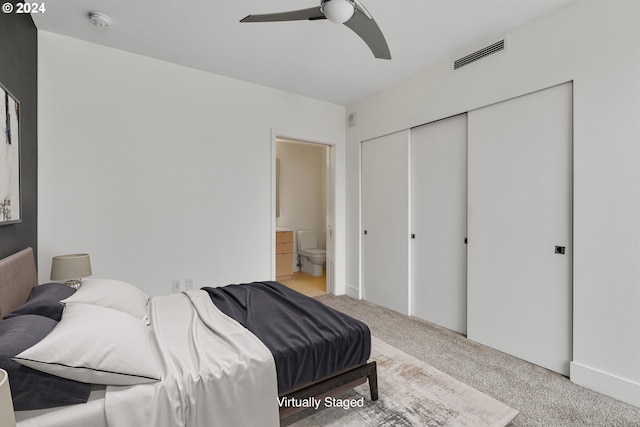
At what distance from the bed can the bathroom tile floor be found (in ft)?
8.11

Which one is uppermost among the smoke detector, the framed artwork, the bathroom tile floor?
the smoke detector

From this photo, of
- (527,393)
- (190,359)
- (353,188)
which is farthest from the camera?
(353,188)

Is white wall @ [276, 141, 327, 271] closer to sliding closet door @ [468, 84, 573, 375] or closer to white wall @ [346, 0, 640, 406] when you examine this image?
sliding closet door @ [468, 84, 573, 375]

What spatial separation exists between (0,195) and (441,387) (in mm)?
2935

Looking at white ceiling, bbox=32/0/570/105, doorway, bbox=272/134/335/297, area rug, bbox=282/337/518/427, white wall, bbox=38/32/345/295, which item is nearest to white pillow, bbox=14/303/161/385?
area rug, bbox=282/337/518/427

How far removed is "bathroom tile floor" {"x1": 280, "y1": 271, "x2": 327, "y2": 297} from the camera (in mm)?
4418

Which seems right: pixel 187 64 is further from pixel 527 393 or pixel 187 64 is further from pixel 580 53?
pixel 527 393

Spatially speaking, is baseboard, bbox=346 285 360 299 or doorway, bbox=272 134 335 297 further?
doorway, bbox=272 134 335 297

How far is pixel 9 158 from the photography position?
1830mm

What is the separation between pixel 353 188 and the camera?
4215 millimetres

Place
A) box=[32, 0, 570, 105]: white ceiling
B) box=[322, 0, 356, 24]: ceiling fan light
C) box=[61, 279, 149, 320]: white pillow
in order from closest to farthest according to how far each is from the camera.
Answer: box=[322, 0, 356, 24]: ceiling fan light, box=[61, 279, 149, 320]: white pillow, box=[32, 0, 570, 105]: white ceiling

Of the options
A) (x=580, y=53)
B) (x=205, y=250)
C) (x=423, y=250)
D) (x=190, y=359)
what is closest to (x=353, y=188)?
(x=423, y=250)

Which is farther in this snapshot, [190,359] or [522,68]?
[522,68]


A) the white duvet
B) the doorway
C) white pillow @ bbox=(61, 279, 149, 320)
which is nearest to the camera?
the white duvet
